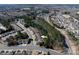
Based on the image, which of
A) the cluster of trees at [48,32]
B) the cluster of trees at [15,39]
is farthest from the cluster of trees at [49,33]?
the cluster of trees at [15,39]

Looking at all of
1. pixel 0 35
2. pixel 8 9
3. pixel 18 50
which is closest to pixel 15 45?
pixel 18 50

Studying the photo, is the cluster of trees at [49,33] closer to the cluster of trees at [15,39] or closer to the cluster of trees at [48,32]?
the cluster of trees at [48,32]

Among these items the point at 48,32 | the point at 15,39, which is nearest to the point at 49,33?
the point at 48,32

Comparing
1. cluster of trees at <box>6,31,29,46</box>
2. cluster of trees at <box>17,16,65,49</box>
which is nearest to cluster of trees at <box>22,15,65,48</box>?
cluster of trees at <box>17,16,65,49</box>

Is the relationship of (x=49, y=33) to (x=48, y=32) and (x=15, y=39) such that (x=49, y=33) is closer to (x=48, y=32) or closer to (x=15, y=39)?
(x=48, y=32)

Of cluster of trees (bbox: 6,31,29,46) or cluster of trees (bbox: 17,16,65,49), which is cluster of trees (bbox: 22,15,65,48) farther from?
cluster of trees (bbox: 6,31,29,46)
